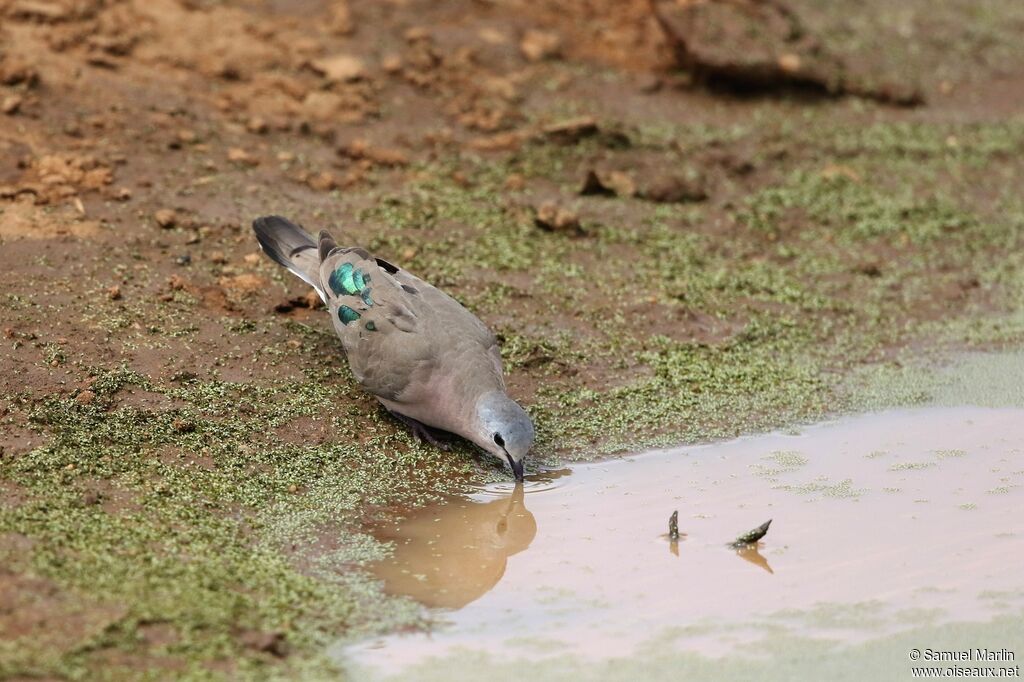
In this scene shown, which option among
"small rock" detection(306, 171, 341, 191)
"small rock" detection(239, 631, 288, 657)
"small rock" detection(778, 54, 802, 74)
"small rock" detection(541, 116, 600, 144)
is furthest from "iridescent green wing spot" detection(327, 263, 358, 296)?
"small rock" detection(778, 54, 802, 74)

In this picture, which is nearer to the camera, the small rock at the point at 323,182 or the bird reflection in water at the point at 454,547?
the bird reflection in water at the point at 454,547

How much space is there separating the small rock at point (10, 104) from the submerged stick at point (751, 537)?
506 cm

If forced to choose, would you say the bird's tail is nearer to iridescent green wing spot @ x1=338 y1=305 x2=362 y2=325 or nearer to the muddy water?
iridescent green wing spot @ x1=338 y1=305 x2=362 y2=325

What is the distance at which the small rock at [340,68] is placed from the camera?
923cm

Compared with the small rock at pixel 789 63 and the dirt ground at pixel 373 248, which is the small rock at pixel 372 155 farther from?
the small rock at pixel 789 63

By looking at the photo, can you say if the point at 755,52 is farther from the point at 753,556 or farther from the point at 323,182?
the point at 753,556

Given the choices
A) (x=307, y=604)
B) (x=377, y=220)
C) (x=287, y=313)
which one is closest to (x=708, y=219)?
(x=377, y=220)

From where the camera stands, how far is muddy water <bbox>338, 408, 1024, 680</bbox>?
4500 millimetres

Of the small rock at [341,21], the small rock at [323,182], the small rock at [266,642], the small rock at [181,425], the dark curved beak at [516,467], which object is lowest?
the small rock at [323,182]

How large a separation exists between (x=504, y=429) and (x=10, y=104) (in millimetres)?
4063

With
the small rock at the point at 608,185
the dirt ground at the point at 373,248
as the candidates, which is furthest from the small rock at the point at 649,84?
the small rock at the point at 608,185

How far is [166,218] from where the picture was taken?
7.27m

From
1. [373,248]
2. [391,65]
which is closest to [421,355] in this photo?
[373,248]

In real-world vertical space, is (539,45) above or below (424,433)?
above
